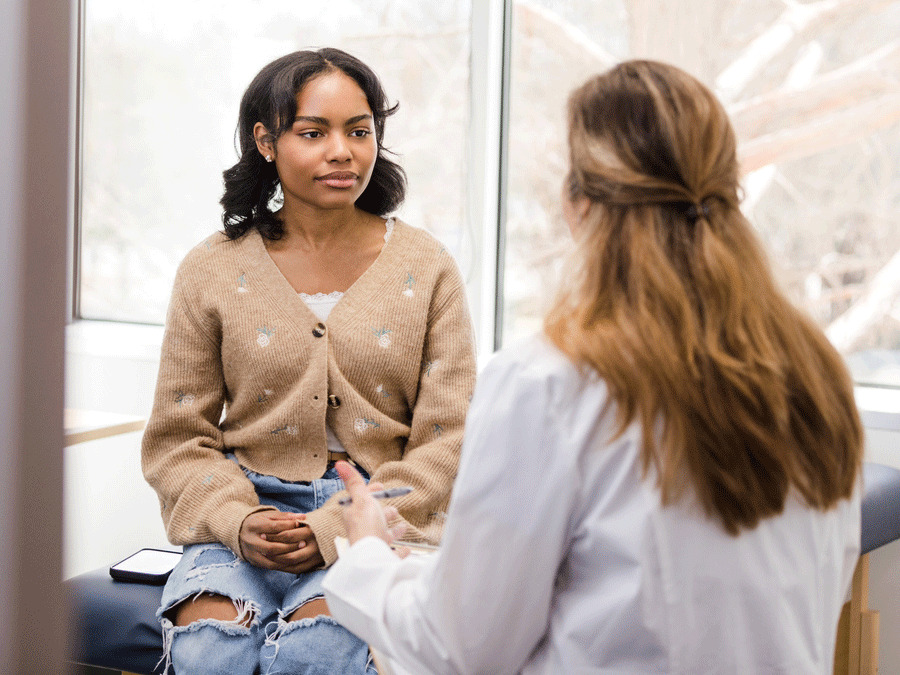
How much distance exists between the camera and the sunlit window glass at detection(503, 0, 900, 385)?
220cm

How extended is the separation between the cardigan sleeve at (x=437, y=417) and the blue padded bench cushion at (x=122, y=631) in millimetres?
417

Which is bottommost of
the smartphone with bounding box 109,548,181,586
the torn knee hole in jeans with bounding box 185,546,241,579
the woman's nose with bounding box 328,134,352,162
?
the smartphone with bounding box 109,548,181,586

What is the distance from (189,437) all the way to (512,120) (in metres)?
1.53

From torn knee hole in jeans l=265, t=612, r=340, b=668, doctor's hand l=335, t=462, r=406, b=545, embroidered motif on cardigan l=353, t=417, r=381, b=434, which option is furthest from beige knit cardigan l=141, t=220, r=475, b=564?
doctor's hand l=335, t=462, r=406, b=545

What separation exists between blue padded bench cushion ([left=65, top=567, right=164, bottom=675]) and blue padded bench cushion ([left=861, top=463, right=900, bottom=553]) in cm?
135

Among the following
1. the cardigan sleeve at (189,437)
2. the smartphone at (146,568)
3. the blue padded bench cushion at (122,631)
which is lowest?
the blue padded bench cushion at (122,631)

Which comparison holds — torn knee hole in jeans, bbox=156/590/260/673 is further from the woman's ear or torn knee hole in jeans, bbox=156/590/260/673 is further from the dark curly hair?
the woman's ear

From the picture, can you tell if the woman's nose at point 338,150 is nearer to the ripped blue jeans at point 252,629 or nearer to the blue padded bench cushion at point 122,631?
the ripped blue jeans at point 252,629

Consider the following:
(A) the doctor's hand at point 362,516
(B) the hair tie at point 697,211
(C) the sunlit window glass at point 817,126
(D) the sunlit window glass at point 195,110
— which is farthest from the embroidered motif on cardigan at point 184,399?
(C) the sunlit window glass at point 817,126

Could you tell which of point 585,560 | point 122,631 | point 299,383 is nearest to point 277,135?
point 299,383

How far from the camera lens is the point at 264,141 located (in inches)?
63.4

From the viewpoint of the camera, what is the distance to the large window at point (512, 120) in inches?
88.1

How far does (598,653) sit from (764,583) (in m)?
0.17

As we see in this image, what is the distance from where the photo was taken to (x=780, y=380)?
813 mm
